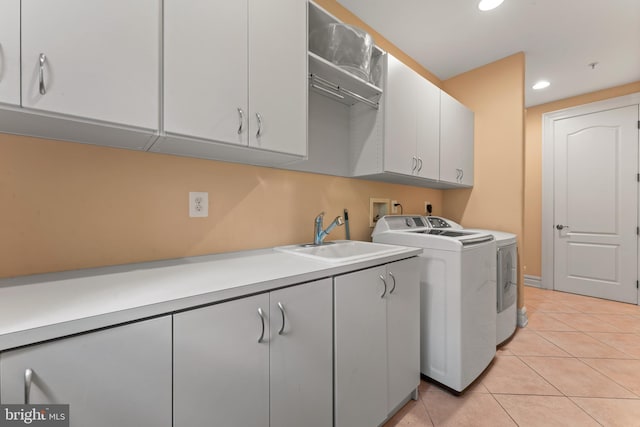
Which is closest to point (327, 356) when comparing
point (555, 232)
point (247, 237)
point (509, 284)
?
point (247, 237)

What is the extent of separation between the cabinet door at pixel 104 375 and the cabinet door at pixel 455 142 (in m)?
2.42

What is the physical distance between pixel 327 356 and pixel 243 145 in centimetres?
96

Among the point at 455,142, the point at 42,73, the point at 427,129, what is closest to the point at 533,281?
the point at 455,142

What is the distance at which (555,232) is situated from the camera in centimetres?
372

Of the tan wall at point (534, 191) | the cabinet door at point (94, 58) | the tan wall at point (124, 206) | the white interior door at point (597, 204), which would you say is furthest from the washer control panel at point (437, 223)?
the white interior door at point (597, 204)

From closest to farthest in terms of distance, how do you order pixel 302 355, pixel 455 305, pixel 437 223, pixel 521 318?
1. pixel 302 355
2. pixel 455 305
3. pixel 437 223
4. pixel 521 318

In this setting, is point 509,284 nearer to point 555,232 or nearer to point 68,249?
point 555,232

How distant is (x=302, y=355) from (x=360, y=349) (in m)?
0.35

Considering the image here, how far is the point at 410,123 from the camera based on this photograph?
2.03 m

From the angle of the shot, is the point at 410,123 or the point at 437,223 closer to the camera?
the point at 410,123

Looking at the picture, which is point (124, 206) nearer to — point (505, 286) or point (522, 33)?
point (505, 286)

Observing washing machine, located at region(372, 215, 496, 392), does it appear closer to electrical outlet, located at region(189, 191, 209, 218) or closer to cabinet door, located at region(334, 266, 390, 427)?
cabinet door, located at region(334, 266, 390, 427)

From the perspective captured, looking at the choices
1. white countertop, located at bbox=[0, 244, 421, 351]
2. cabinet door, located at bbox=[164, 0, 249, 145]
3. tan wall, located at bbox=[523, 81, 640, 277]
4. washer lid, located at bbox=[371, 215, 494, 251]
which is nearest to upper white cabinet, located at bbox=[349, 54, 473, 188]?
washer lid, located at bbox=[371, 215, 494, 251]

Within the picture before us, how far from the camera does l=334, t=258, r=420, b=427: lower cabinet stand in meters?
1.14
